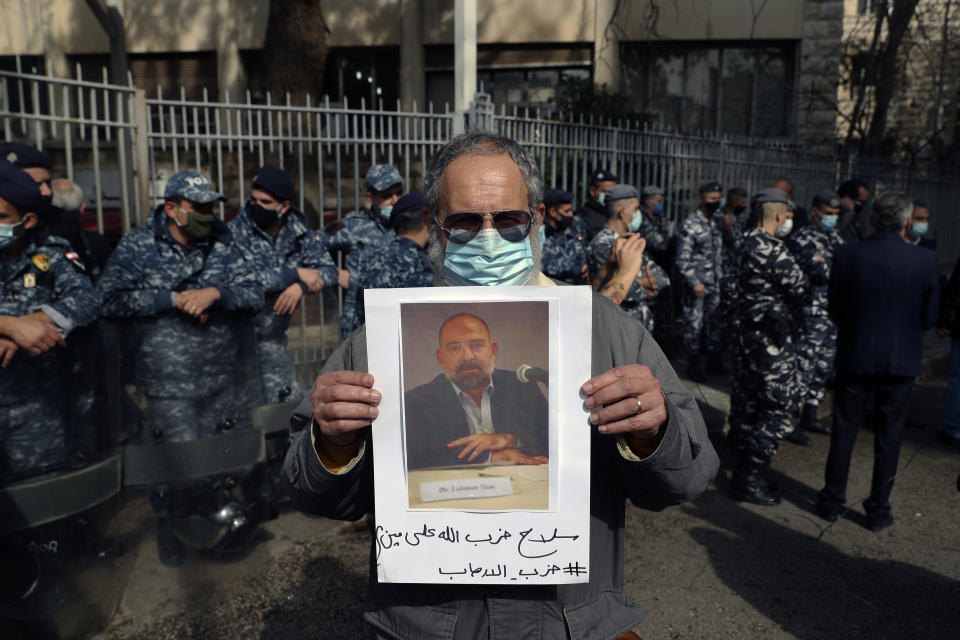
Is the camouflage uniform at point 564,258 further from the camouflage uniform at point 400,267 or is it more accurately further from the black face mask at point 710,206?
the black face mask at point 710,206

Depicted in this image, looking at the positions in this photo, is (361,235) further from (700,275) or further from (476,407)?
(476,407)

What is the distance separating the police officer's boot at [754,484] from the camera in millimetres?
5398

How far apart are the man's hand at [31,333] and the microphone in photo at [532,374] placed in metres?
2.64

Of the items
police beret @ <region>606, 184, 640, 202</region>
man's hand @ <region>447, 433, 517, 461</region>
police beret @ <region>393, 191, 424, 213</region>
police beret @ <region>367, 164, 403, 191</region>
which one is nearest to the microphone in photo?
man's hand @ <region>447, 433, 517, 461</region>

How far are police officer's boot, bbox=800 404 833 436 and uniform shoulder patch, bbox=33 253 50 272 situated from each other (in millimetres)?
6121

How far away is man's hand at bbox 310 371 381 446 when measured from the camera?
1381mm

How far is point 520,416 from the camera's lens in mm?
1410

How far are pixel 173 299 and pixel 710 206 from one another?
622 cm

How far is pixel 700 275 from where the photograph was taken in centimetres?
830

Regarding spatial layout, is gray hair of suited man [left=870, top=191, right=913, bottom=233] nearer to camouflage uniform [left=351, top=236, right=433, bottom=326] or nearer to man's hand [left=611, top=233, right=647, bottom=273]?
man's hand [left=611, top=233, right=647, bottom=273]

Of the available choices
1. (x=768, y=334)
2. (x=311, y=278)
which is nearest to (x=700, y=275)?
(x=768, y=334)

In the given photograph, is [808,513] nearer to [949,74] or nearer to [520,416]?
[520,416]

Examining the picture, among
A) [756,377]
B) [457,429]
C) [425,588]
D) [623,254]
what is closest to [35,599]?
[425,588]

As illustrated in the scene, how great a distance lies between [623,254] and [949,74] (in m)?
18.9
